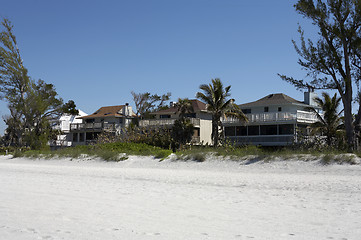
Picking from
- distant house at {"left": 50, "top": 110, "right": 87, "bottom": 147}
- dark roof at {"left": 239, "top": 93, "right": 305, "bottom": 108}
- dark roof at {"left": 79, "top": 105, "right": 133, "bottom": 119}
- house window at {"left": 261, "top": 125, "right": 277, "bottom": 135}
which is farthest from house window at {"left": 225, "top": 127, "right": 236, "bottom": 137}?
distant house at {"left": 50, "top": 110, "right": 87, "bottom": 147}

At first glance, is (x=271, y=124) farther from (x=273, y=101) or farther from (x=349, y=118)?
(x=349, y=118)

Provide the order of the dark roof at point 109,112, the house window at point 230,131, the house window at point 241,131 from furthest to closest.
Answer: the dark roof at point 109,112 < the house window at point 230,131 < the house window at point 241,131

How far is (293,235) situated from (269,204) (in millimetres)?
2865

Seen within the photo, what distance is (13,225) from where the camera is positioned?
20.9 feet

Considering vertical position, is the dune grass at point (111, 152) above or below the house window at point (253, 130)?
below

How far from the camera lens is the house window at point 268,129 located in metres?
36.7

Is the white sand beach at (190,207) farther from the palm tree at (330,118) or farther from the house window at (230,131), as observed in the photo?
the house window at (230,131)

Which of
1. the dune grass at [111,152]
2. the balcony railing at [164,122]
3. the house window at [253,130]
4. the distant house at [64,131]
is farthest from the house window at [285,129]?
the distant house at [64,131]

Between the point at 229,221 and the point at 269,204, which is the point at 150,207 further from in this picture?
the point at 269,204

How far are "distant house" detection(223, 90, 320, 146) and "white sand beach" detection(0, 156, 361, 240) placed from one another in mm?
20353

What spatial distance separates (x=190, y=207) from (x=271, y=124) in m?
29.4

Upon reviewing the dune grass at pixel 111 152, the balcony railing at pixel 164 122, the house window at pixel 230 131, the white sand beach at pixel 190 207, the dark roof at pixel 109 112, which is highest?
the dark roof at pixel 109 112

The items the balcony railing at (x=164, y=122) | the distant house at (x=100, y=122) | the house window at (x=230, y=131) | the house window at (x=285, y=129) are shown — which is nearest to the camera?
the house window at (x=285, y=129)

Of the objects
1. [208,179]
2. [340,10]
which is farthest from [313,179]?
[340,10]
